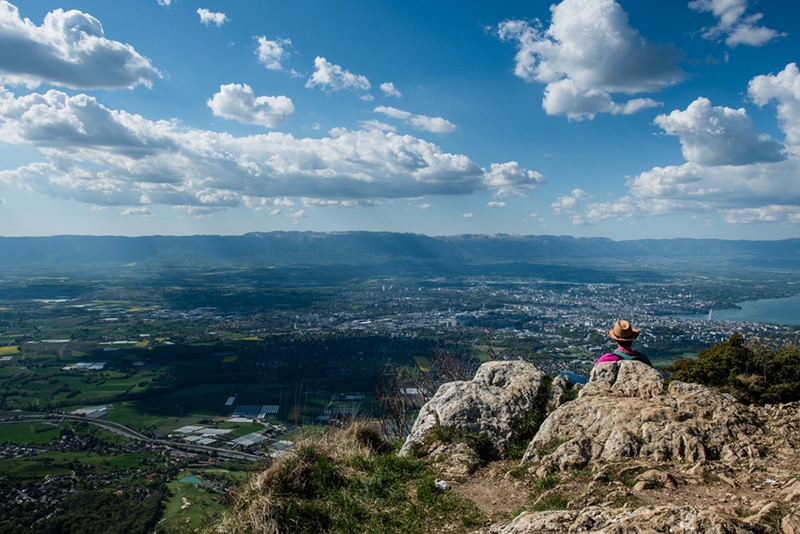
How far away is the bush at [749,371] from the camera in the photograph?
6.50m

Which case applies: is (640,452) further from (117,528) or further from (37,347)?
(37,347)

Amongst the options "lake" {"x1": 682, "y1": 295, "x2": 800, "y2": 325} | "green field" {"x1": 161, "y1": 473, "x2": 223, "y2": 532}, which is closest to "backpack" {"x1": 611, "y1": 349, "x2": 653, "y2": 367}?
"green field" {"x1": 161, "y1": 473, "x2": 223, "y2": 532}

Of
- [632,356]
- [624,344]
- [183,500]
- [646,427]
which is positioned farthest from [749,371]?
[183,500]

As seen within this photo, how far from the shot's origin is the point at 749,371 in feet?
23.4

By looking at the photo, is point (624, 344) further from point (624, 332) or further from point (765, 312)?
point (765, 312)

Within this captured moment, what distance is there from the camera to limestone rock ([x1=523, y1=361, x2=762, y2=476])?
5.20 meters

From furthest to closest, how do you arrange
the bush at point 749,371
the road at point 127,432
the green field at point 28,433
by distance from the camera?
the green field at point 28,433 < the road at point 127,432 < the bush at point 749,371

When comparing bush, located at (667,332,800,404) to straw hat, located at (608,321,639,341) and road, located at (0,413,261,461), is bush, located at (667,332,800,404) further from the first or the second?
road, located at (0,413,261,461)

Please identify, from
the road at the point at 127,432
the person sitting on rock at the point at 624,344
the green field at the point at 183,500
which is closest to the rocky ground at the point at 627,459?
the person sitting on rock at the point at 624,344

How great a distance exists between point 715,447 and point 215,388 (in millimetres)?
47860

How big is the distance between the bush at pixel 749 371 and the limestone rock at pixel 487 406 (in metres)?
2.57

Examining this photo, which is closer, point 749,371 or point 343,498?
point 343,498

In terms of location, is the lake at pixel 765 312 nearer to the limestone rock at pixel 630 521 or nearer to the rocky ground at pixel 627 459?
the rocky ground at pixel 627 459

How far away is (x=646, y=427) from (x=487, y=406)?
7.44ft
